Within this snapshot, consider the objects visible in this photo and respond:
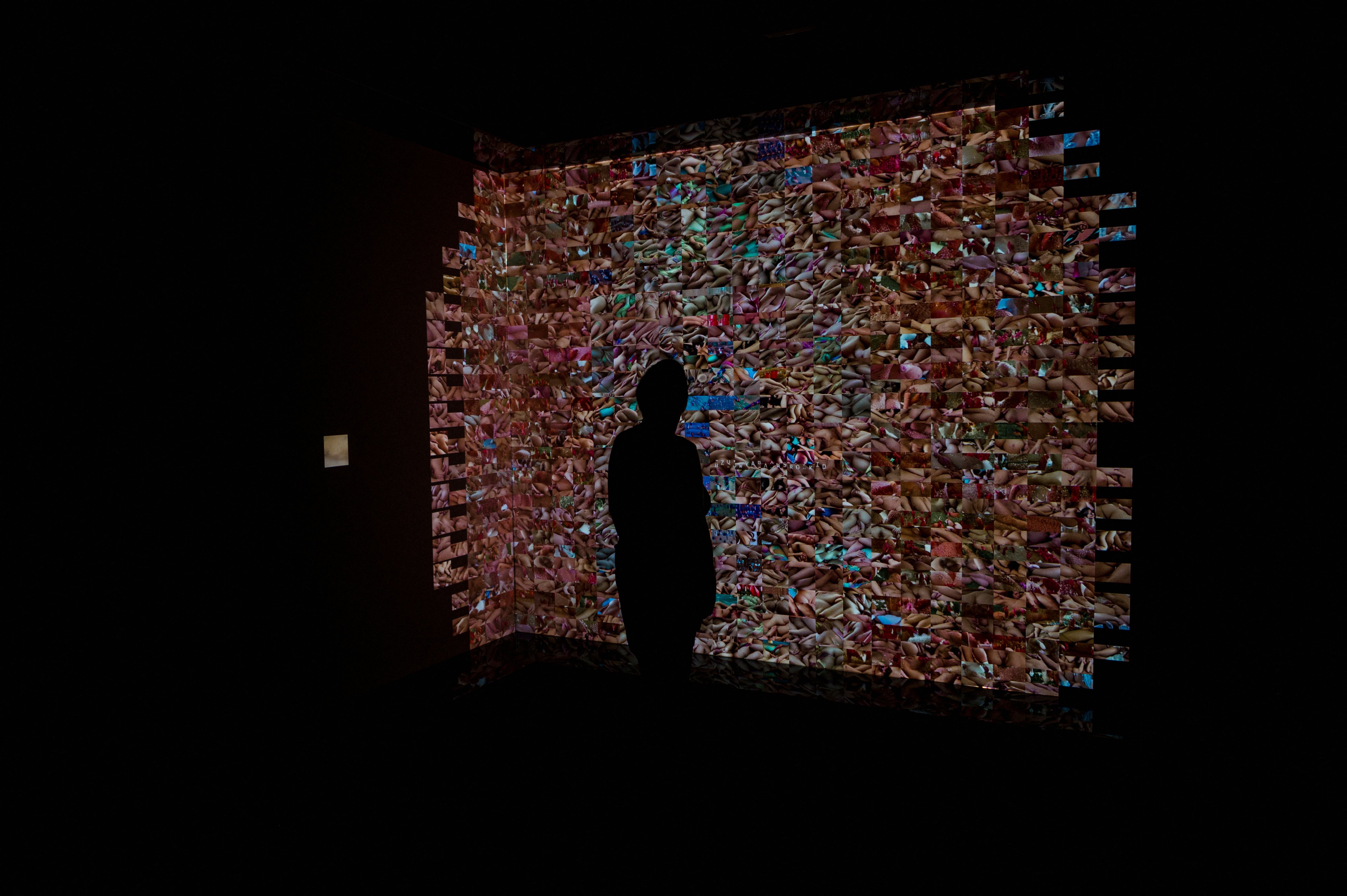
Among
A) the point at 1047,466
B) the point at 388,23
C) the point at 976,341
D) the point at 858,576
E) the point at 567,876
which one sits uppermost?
the point at 388,23

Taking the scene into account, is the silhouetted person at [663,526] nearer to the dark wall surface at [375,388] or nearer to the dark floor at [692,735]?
the dark floor at [692,735]

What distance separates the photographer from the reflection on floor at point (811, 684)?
2.68m

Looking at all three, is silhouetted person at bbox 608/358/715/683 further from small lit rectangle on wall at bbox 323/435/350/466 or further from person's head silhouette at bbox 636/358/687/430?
small lit rectangle on wall at bbox 323/435/350/466

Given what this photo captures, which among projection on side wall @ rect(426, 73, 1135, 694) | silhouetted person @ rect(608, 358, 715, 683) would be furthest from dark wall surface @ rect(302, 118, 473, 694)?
silhouetted person @ rect(608, 358, 715, 683)

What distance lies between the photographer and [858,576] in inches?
121

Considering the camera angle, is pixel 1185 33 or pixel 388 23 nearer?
pixel 1185 33

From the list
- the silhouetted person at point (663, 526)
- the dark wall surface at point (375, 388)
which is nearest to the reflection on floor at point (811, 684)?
the dark wall surface at point (375, 388)

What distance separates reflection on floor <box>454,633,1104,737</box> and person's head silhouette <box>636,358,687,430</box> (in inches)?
40.1

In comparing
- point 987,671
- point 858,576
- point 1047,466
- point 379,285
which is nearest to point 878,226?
point 1047,466

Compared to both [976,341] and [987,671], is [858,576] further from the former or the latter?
[976,341]

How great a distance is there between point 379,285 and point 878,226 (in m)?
2.04

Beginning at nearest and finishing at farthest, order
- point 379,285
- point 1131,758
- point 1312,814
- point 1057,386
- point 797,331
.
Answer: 1. point 1312,814
2. point 1131,758
3. point 1057,386
4. point 379,285
5. point 797,331

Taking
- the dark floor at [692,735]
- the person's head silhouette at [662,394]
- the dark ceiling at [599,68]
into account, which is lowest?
the dark floor at [692,735]

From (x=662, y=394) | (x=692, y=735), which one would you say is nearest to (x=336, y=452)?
(x=662, y=394)
